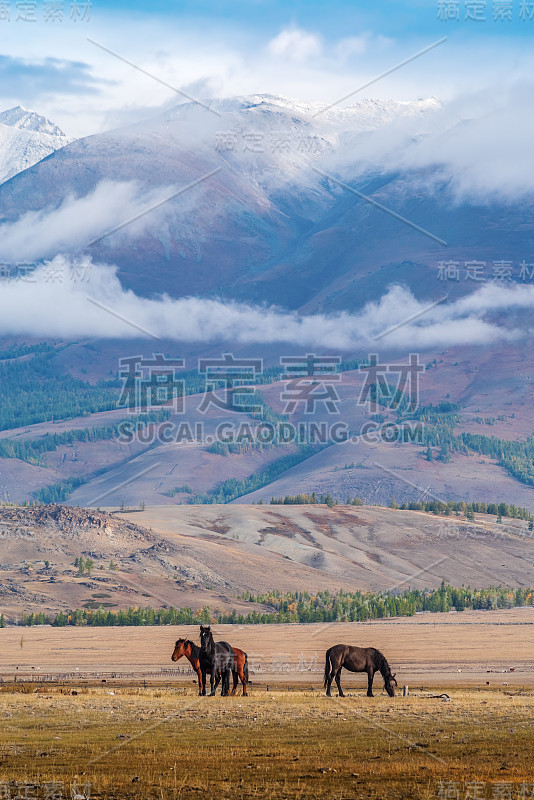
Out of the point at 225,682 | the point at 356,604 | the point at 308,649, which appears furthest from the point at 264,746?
the point at 356,604

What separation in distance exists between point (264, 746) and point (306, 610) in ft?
441

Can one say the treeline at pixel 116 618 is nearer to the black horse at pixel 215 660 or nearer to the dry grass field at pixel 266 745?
the dry grass field at pixel 266 745

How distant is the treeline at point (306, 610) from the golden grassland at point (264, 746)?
11230 centimetres

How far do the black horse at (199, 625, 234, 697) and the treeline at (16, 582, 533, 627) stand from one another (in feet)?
354

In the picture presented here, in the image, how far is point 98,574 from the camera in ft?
625

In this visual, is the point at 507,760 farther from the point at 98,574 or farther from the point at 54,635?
the point at 98,574

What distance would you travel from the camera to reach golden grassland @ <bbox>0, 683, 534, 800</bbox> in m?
26.0

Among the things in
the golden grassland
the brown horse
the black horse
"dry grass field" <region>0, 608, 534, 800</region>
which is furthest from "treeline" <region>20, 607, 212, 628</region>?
the golden grassland

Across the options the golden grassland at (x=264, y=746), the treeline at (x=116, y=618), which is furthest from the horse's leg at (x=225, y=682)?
the treeline at (x=116, y=618)

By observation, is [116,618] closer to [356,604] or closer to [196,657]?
[356,604]

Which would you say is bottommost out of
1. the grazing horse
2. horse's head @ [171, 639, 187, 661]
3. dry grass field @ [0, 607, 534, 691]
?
dry grass field @ [0, 607, 534, 691]

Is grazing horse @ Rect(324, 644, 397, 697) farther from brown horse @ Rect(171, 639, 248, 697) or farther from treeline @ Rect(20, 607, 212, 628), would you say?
treeline @ Rect(20, 607, 212, 628)

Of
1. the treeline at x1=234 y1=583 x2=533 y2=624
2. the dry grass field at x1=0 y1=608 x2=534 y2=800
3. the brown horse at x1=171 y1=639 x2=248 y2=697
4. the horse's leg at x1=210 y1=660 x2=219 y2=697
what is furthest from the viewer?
the treeline at x1=234 y1=583 x2=533 y2=624

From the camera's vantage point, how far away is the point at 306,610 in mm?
164500
